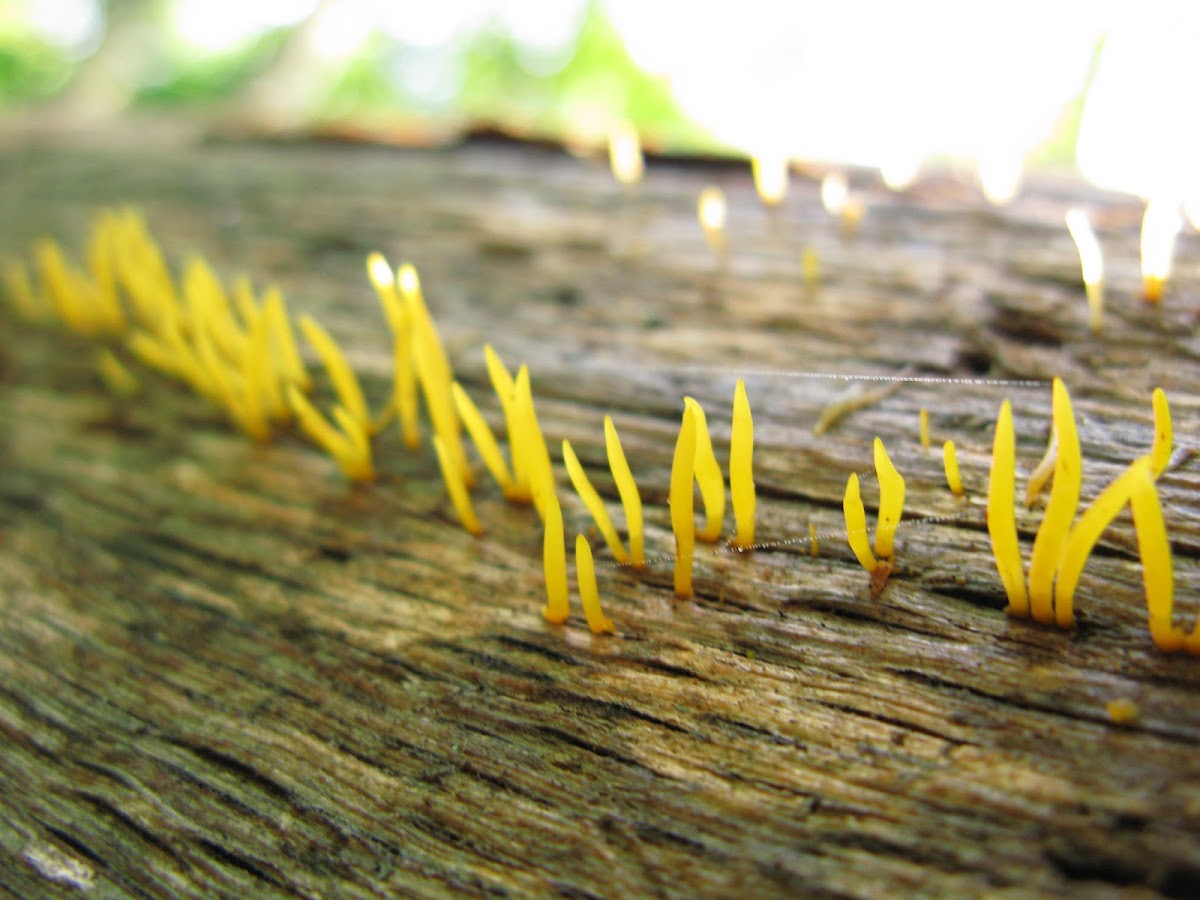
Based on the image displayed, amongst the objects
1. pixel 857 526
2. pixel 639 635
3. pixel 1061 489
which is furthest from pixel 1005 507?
pixel 639 635

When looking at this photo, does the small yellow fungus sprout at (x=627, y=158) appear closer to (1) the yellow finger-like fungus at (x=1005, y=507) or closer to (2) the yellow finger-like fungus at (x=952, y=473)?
(2) the yellow finger-like fungus at (x=952, y=473)

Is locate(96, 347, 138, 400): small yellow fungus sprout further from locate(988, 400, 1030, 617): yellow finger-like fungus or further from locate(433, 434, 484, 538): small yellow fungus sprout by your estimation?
locate(988, 400, 1030, 617): yellow finger-like fungus

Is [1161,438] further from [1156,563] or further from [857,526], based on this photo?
[857,526]

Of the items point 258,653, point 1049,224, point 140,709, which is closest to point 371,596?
point 258,653

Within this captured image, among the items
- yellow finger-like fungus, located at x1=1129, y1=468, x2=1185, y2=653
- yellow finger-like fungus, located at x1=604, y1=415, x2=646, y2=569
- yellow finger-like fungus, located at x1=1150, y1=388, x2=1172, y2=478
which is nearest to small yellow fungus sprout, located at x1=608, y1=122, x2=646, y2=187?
yellow finger-like fungus, located at x1=604, y1=415, x2=646, y2=569

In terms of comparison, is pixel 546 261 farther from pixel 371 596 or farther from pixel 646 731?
pixel 646 731
